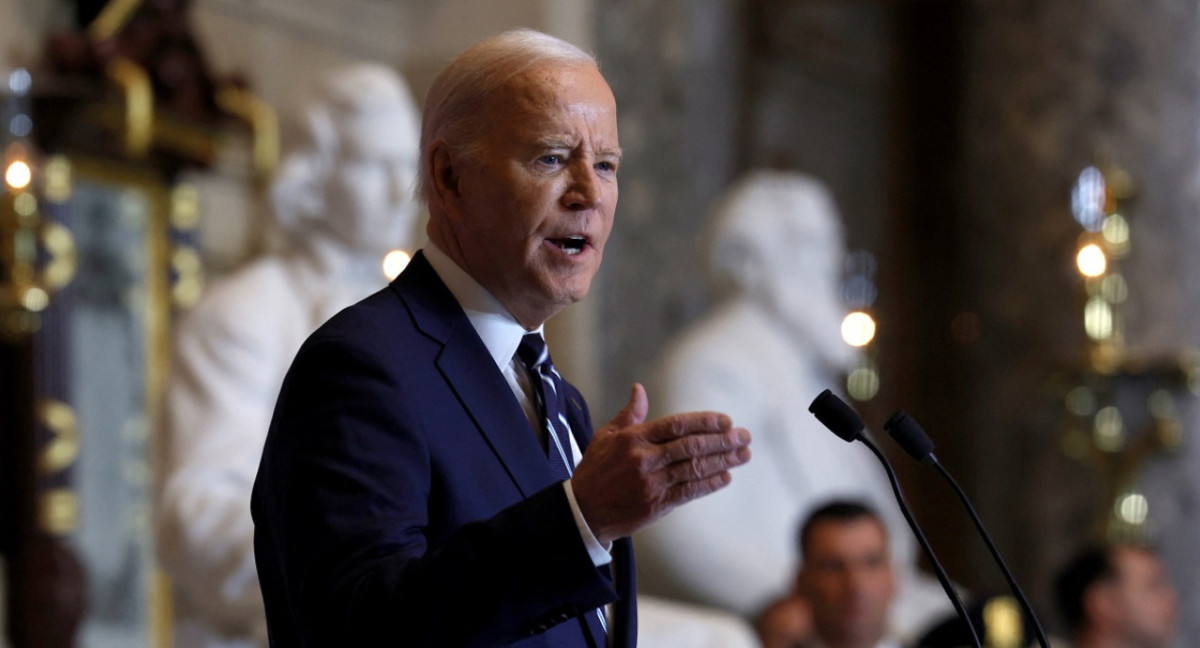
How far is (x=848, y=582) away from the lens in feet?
15.3

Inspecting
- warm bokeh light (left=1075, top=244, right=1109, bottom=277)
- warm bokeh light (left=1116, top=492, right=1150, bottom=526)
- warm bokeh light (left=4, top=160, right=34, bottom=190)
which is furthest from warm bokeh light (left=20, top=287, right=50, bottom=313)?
warm bokeh light (left=1116, top=492, right=1150, bottom=526)

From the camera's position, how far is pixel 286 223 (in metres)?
5.07

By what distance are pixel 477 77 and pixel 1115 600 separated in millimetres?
4297

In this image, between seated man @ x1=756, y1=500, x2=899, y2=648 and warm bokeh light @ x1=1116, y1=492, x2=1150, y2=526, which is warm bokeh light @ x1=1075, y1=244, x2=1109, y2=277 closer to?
warm bokeh light @ x1=1116, y1=492, x2=1150, y2=526

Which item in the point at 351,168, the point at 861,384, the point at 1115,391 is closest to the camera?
the point at 351,168

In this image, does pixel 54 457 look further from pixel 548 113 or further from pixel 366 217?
pixel 548 113

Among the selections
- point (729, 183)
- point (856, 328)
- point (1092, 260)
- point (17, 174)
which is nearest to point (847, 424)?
point (17, 174)

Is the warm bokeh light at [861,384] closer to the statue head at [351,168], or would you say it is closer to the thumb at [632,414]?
the statue head at [351,168]

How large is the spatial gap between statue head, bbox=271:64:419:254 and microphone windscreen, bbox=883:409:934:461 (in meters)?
3.09

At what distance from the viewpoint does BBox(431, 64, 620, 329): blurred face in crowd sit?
202 centimetres

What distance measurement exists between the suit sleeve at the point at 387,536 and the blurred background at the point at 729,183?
3.05m

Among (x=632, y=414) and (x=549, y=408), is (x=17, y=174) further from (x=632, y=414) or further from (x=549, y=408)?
(x=632, y=414)

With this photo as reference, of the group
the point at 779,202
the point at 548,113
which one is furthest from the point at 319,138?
the point at 548,113

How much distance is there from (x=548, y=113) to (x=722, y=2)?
7.54m
